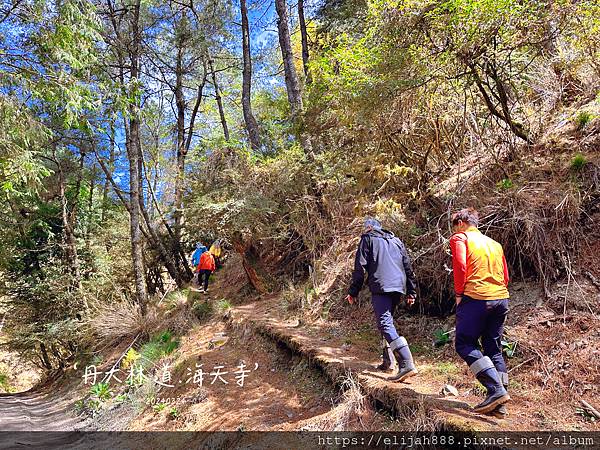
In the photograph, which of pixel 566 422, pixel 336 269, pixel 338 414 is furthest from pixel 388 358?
pixel 336 269

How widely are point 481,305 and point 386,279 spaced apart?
1210 mm

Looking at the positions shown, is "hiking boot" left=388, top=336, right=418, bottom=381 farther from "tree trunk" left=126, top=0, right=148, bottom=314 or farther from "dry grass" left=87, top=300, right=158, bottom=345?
"tree trunk" left=126, top=0, right=148, bottom=314

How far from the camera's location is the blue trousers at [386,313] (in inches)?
160

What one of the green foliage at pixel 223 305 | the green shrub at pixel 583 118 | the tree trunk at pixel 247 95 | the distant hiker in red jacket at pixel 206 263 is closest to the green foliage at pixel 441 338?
the green shrub at pixel 583 118

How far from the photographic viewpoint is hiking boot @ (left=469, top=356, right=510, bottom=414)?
2.89 meters

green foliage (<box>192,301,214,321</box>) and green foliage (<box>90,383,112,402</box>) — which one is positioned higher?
green foliage (<box>192,301,214,321</box>)

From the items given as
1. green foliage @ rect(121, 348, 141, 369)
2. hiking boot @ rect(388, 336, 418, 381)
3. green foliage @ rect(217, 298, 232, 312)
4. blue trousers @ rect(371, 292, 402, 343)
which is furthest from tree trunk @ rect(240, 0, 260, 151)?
hiking boot @ rect(388, 336, 418, 381)

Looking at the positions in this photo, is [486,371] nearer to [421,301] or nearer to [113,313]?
[421,301]

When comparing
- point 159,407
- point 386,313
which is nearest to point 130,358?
point 159,407

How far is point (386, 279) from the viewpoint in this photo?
417cm

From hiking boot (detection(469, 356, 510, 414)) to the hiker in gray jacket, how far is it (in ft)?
3.18

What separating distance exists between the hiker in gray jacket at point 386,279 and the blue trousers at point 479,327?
87 cm

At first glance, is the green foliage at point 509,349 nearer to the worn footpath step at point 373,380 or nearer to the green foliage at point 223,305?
the worn footpath step at point 373,380

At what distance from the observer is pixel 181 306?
402 inches
